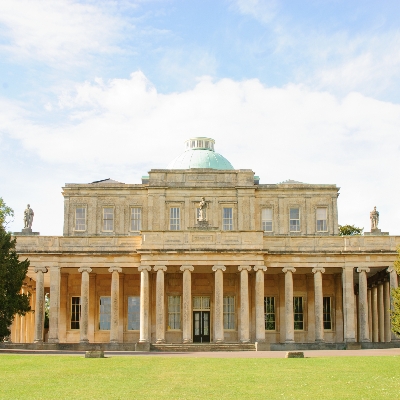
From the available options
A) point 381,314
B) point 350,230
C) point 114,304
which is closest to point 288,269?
point 381,314

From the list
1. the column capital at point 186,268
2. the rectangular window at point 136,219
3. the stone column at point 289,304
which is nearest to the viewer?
the column capital at point 186,268

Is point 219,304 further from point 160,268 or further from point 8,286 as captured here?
point 8,286

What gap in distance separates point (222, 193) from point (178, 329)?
1182 centimetres

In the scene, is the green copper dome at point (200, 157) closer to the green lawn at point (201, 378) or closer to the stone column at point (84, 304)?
the stone column at point (84, 304)

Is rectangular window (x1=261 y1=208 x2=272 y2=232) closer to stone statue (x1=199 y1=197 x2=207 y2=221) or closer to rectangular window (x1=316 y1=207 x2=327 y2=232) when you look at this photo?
rectangular window (x1=316 y1=207 x2=327 y2=232)

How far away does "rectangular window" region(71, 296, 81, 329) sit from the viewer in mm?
62719

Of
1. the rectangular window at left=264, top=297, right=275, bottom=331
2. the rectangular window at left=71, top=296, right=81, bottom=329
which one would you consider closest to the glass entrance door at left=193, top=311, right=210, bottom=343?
the rectangular window at left=264, top=297, right=275, bottom=331

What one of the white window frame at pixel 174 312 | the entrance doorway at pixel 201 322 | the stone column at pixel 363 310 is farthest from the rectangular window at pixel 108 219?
the stone column at pixel 363 310

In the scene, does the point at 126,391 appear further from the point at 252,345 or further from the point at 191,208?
the point at 191,208

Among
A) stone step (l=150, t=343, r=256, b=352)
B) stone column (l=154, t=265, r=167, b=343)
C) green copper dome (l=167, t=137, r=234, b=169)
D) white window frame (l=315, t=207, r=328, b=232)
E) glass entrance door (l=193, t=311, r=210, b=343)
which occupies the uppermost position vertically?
green copper dome (l=167, t=137, r=234, b=169)

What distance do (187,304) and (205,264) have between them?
131 inches

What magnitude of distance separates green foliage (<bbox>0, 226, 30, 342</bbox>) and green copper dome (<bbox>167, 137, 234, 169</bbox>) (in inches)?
851

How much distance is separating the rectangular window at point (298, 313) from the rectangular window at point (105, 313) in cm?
1543

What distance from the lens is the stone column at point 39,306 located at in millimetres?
57219
